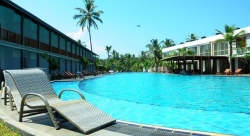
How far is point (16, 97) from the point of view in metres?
4.89

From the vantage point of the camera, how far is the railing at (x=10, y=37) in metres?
16.2

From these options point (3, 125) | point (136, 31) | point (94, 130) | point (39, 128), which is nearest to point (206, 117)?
point (94, 130)

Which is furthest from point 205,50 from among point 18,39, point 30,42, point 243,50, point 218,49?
point 18,39

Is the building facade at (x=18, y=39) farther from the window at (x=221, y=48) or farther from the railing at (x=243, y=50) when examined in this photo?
the window at (x=221, y=48)

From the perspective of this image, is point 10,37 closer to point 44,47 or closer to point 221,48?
point 44,47

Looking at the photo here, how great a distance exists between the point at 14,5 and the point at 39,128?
47.8 ft

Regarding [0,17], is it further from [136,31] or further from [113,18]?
[136,31]

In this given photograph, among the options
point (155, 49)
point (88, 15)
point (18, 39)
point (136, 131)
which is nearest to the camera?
point (136, 131)

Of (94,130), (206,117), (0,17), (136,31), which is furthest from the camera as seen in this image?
(136,31)

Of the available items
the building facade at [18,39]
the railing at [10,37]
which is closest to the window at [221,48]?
the building facade at [18,39]

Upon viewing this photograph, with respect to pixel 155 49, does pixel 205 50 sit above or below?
below

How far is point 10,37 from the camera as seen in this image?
1691cm

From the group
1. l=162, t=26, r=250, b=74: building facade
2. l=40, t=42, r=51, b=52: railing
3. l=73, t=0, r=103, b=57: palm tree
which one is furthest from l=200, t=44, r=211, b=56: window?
l=40, t=42, r=51, b=52: railing

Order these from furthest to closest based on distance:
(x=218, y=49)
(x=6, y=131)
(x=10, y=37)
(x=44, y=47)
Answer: (x=218, y=49), (x=44, y=47), (x=10, y=37), (x=6, y=131)
